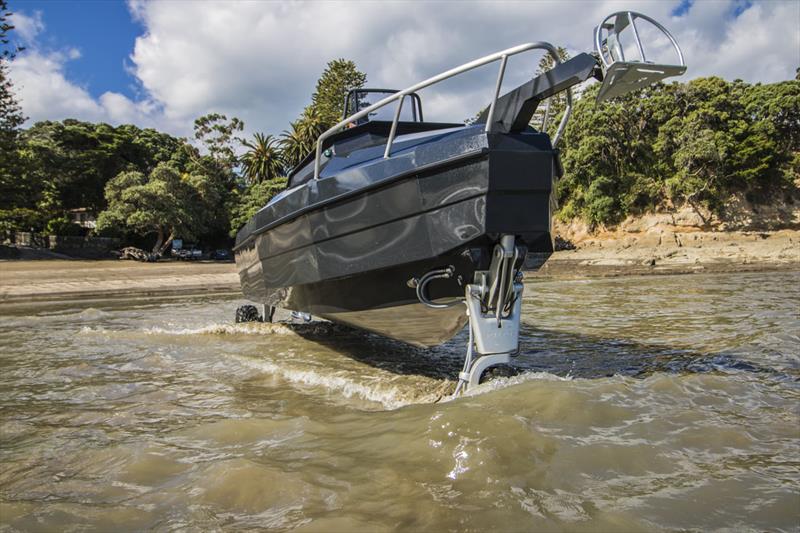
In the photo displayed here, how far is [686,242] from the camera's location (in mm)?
28297

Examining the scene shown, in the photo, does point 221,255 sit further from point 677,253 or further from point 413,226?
point 413,226

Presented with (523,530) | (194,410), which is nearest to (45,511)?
(194,410)

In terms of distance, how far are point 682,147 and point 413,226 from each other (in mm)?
32682

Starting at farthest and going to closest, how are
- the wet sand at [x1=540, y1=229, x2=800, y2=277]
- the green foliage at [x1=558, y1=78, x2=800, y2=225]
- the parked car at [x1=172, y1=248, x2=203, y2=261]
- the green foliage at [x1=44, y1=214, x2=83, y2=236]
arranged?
the green foliage at [x1=44, y1=214, x2=83, y2=236]
the parked car at [x1=172, y1=248, x2=203, y2=261]
the green foliage at [x1=558, y1=78, x2=800, y2=225]
the wet sand at [x1=540, y1=229, x2=800, y2=277]

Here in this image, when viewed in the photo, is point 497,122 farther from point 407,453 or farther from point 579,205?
point 579,205

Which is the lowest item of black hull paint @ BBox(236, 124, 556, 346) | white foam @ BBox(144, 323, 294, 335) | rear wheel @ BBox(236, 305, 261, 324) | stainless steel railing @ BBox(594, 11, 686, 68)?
white foam @ BBox(144, 323, 294, 335)

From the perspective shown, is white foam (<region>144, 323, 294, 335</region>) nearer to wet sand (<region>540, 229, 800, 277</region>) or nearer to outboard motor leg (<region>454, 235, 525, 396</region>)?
outboard motor leg (<region>454, 235, 525, 396</region>)

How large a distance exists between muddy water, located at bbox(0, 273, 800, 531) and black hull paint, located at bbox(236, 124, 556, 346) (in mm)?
708

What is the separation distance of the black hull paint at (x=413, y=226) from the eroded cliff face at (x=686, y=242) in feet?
67.0

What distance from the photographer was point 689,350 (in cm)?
534

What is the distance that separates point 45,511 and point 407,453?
1.68 metres

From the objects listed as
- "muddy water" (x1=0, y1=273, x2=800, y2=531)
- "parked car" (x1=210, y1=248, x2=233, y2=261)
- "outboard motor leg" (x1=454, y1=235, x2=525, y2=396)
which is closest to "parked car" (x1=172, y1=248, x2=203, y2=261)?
"parked car" (x1=210, y1=248, x2=233, y2=261)

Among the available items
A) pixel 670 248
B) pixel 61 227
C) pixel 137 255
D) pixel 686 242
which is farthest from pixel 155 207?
pixel 686 242

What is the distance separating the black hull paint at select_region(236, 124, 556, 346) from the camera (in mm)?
3246
